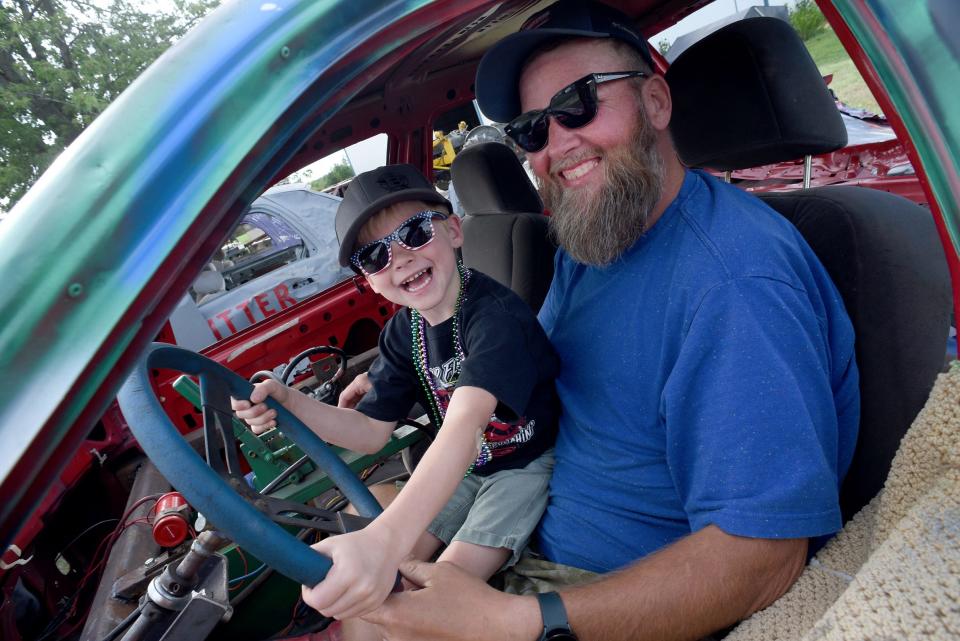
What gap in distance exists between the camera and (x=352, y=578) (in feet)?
2.77

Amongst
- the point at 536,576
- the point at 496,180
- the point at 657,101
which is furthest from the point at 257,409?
the point at 496,180

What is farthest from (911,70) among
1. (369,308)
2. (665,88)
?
(369,308)

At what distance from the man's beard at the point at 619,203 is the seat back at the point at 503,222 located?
93 centimetres

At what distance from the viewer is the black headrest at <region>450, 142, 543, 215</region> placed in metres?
2.53

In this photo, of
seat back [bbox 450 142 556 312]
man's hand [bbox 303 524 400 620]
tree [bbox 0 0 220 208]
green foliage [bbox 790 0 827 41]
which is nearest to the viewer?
man's hand [bbox 303 524 400 620]

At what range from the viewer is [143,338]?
2.03ft

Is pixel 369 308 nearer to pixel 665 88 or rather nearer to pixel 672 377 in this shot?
pixel 665 88

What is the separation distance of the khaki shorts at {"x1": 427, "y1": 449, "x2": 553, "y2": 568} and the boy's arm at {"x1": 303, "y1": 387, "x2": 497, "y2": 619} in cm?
35

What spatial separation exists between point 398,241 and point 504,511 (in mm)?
717

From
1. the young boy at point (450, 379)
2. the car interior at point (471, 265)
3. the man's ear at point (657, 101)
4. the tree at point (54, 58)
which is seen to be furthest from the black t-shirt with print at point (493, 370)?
the tree at point (54, 58)

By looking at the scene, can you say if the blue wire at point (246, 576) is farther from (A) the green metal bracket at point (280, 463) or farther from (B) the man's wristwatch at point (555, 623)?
(B) the man's wristwatch at point (555, 623)

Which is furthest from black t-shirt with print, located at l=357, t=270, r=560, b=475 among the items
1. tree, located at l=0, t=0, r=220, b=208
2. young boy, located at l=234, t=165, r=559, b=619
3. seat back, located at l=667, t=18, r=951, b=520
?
tree, located at l=0, t=0, r=220, b=208

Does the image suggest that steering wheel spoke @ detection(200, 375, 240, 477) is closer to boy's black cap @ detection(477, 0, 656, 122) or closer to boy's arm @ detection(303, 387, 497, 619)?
boy's arm @ detection(303, 387, 497, 619)

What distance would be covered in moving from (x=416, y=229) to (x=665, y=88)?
2.45 ft
